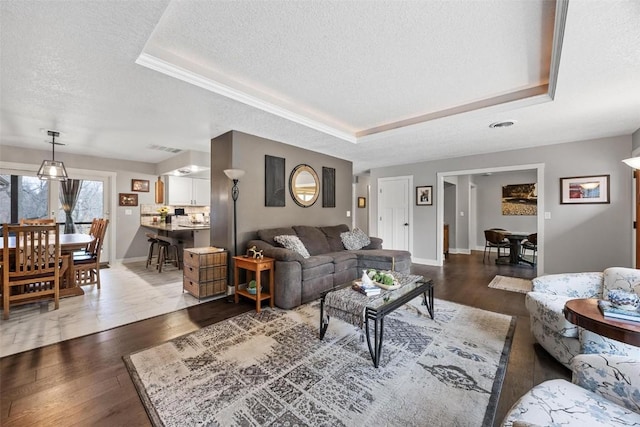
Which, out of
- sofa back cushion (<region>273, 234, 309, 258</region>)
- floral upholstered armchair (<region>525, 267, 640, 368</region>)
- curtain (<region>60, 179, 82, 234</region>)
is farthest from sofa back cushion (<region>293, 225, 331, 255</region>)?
curtain (<region>60, 179, 82, 234</region>)

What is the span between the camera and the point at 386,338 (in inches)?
97.9

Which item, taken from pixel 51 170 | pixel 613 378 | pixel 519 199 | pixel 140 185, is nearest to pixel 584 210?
pixel 519 199

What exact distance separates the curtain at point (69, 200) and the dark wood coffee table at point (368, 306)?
6389mm

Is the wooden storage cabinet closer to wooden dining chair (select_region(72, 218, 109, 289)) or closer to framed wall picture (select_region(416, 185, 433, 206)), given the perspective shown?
wooden dining chair (select_region(72, 218, 109, 289))

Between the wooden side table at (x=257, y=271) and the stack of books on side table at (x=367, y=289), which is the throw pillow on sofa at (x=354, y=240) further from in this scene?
the stack of books on side table at (x=367, y=289)

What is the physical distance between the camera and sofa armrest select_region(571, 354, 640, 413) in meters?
1.11

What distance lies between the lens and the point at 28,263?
3.05 meters

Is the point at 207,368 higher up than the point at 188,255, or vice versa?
the point at 188,255

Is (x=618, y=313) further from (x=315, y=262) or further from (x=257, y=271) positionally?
(x=257, y=271)

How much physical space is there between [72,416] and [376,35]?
10.4 ft

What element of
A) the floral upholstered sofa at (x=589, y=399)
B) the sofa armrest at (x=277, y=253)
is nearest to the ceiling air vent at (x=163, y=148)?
the sofa armrest at (x=277, y=253)

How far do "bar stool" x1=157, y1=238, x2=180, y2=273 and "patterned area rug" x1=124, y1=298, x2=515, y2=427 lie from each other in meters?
3.19

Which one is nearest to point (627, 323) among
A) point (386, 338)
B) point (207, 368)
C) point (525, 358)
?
point (525, 358)

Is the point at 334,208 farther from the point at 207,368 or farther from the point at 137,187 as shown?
the point at 137,187
